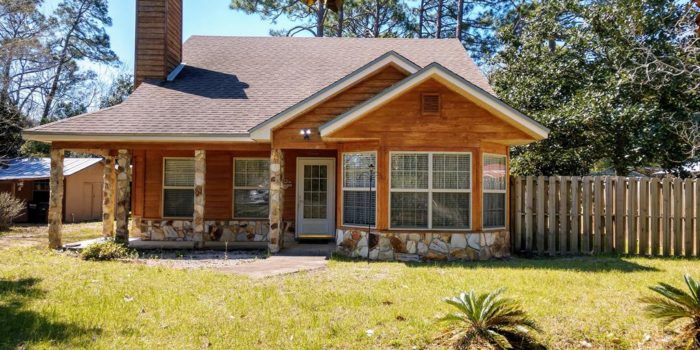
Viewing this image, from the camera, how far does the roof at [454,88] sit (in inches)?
374

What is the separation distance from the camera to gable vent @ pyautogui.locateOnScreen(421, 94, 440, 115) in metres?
9.82

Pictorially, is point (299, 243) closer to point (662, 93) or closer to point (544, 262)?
point (544, 262)

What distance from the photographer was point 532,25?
16.3 metres

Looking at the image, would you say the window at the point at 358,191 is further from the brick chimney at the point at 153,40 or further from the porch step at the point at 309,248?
the brick chimney at the point at 153,40

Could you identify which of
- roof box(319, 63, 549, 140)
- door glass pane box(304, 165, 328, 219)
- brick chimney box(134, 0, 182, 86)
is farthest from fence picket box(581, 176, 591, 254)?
brick chimney box(134, 0, 182, 86)

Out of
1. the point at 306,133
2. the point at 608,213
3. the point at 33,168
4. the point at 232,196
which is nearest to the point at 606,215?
the point at 608,213

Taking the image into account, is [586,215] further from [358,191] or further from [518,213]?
[358,191]

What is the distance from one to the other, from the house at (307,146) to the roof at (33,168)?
27.9 feet

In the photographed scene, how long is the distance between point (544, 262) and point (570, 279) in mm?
1910

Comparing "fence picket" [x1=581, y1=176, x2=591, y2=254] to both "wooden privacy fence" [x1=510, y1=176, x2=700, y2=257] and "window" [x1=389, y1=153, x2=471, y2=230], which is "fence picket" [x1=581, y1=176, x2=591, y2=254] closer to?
"wooden privacy fence" [x1=510, y1=176, x2=700, y2=257]

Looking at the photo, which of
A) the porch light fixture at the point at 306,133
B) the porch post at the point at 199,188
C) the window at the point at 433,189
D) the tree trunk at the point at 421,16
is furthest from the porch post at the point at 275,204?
the tree trunk at the point at 421,16

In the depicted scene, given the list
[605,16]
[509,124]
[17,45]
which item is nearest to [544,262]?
[509,124]

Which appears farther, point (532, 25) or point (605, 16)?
point (532, 25)

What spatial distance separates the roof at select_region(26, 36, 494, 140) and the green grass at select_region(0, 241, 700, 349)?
11.8ft
